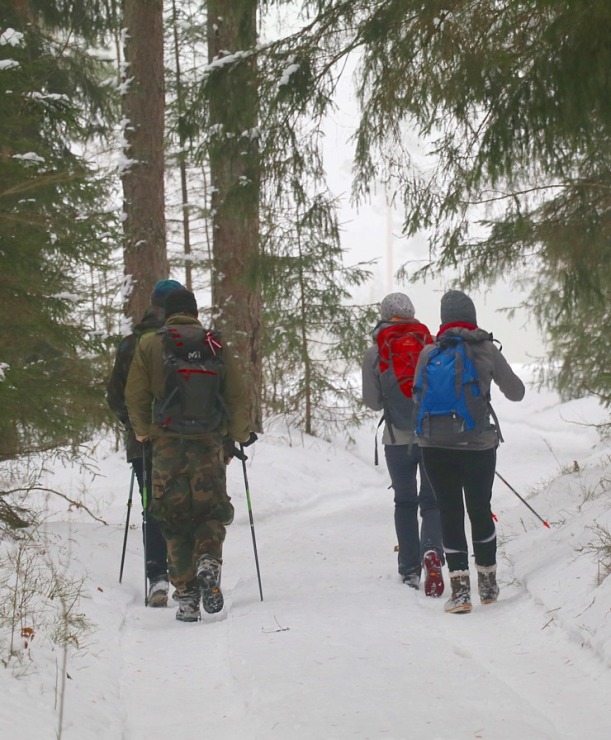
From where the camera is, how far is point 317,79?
679 cm

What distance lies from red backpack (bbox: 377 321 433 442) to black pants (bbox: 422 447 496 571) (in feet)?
2.62

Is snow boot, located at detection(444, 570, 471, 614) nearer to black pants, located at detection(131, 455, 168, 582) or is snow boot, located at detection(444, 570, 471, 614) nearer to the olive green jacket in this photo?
the olive green jacket

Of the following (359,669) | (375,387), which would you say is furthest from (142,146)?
(359,669)

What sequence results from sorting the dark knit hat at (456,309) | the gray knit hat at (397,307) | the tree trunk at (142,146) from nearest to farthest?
the dark knit hat at (456,309), the gray knit hat at (397,307), the tree trunk at (142,146)

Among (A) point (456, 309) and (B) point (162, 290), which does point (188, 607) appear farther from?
(A) point (456, 309)

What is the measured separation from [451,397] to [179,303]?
2034 mm

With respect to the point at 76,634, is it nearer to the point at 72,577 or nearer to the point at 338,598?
the point at 72,577

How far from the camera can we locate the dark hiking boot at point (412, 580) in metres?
6.46

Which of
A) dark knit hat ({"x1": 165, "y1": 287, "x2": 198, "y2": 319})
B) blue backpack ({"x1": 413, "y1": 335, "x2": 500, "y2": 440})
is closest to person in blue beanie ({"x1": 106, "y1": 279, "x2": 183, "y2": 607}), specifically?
dark knit hat ({"x1": 165, "y1": 287, "x2": 198, "y2": 319})

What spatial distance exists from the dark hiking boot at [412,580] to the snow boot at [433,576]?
0.92 feet

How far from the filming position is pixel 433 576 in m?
6.13

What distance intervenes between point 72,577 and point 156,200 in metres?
6.15

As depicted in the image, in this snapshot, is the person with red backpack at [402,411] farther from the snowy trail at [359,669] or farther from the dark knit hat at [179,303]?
the dark knit hat at [179,303]

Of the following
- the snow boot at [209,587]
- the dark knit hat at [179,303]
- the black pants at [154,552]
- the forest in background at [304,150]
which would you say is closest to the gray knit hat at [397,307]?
the forest in background at [304,150]
